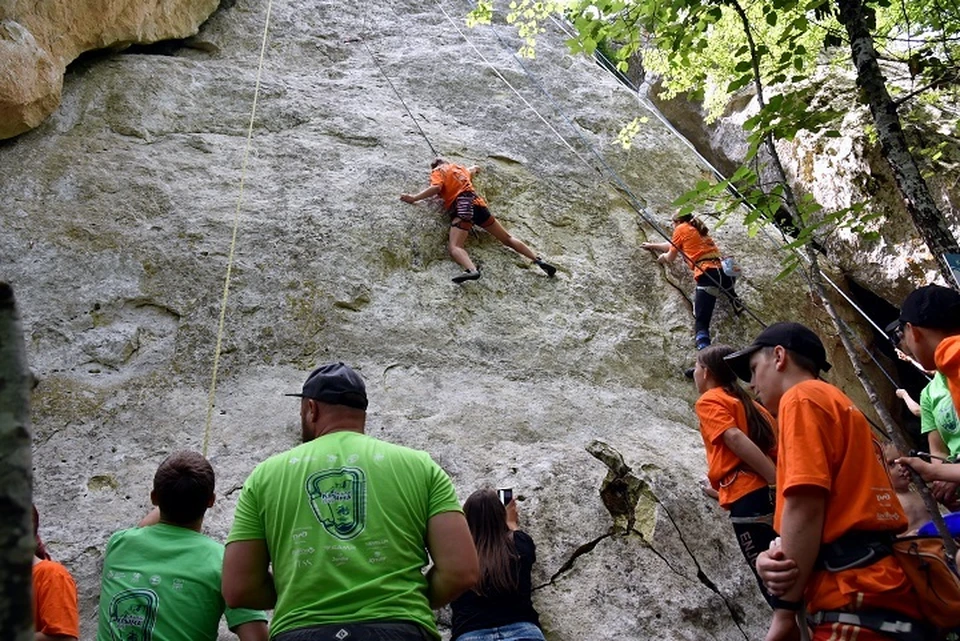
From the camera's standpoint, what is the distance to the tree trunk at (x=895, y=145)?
4109 mm

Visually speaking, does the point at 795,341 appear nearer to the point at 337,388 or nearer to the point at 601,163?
the point at 337,388

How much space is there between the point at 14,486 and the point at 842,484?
2.48 meters

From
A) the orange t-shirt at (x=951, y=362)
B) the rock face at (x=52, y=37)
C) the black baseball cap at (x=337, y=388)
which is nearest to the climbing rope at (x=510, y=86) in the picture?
the rock face at (x=52, y=37)

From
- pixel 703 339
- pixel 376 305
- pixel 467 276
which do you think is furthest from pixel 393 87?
pixel 703 339

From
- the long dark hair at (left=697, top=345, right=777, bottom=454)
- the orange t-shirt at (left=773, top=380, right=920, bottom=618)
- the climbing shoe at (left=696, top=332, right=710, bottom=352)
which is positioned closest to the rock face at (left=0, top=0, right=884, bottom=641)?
the climbing shoe at (left=696, top=332, right=710, bottom=352)

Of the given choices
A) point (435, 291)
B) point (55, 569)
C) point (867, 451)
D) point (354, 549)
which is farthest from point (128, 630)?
point (435, 291)

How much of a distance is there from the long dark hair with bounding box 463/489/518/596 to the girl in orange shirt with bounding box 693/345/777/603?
1276mm

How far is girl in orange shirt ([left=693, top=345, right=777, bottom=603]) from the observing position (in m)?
4.33

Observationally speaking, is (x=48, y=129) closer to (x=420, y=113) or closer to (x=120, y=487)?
(x=420, y=113)

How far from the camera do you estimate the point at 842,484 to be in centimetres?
270

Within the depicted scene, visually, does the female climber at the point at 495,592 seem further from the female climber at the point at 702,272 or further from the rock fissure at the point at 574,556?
the female climber at the point at 702,272

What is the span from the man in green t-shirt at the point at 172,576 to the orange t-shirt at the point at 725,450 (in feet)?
8.50

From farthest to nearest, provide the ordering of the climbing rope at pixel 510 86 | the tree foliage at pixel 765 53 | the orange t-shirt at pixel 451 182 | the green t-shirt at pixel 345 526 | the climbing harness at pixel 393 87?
the climbing rope at pixel 510 86
the climbing harness at pixel 393 87
the orange t-shirt at pixel 451 182
the tree foliage at pixel 765 53
the green t-shirt at pixel 345 526

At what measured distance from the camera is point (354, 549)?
8.93ft
